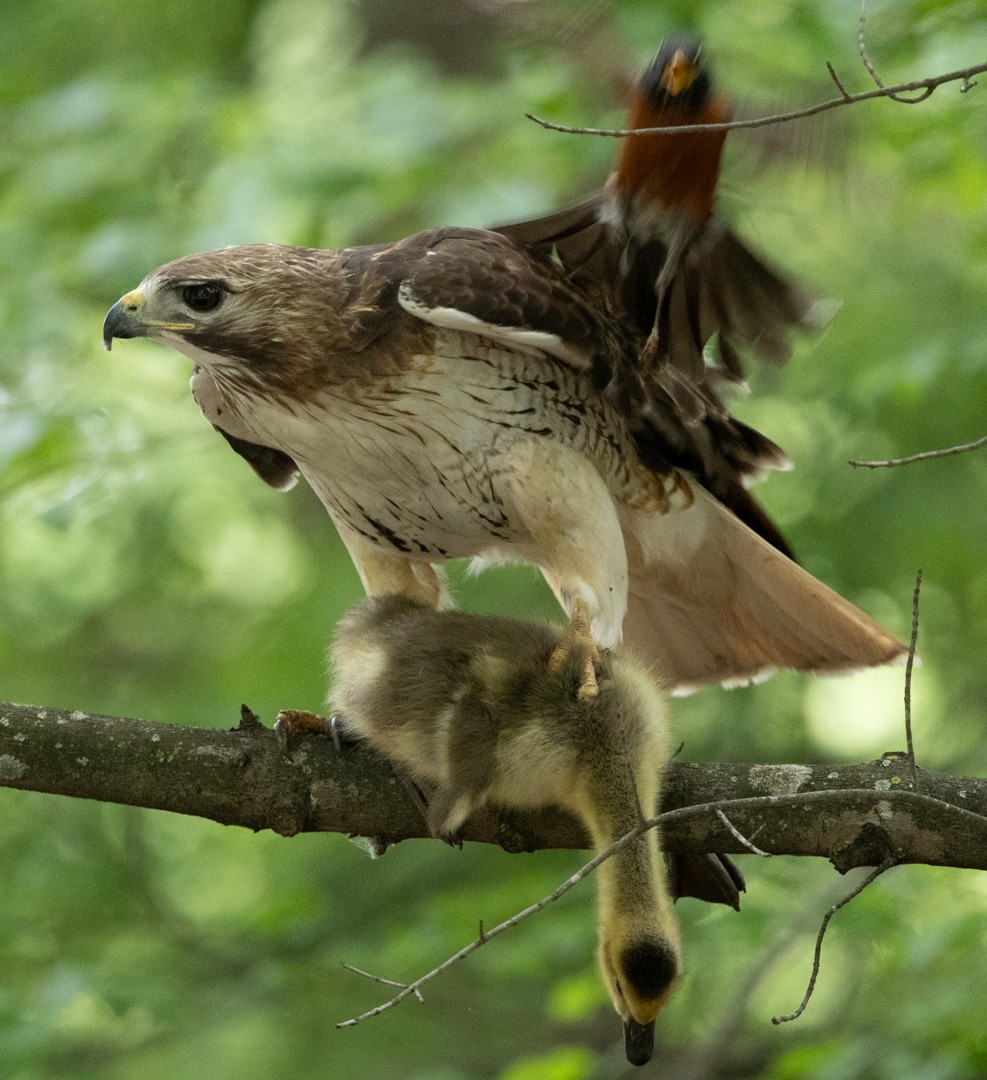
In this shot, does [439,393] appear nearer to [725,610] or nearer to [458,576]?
[725,610]

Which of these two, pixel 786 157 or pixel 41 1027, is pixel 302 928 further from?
pixel 786 157

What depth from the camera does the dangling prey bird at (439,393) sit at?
11.6 ft

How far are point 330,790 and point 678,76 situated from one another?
1857 millimetres

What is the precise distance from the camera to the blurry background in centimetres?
413

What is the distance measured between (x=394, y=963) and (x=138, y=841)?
5.86ft

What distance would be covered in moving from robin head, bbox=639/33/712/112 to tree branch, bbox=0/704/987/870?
5.19ft

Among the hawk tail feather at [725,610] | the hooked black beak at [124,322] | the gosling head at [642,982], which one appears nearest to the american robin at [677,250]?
the hawk tail feather at [725,610]

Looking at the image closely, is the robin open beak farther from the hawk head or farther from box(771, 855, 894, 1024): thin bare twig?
box(771, 855, 894, 1024): thin bare twig

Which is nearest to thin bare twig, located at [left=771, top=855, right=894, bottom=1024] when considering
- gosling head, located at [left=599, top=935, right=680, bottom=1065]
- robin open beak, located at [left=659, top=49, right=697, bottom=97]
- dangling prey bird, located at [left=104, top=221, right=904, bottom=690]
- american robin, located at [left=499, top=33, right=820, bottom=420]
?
gosling head, located at [left=599, top=935, right=680, bottom=1065]

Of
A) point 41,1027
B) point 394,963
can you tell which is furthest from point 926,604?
point 41,1027

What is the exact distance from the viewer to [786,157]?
3455 mm

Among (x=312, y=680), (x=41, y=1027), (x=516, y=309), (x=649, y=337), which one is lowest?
(x=312, y=680)

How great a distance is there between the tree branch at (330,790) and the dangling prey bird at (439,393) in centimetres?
74

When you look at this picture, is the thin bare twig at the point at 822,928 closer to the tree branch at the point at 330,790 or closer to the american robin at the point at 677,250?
the tree branch at the point at 330,790
